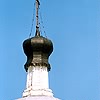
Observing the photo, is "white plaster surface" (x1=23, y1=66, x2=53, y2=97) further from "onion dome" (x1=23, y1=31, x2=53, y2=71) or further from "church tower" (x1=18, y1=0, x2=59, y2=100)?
"onion dome" (x1=23, y1=31, x2=53, y2=71)

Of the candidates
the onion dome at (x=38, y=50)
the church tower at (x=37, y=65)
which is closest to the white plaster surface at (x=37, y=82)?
the church tower at (x=37, y=65)

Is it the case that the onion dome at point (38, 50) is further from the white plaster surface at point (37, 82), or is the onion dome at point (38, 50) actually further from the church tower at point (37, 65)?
the white plaster surface at point (37, 82)

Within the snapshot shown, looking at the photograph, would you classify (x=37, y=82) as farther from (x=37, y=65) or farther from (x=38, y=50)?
(x=38, y=50)

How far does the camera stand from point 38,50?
21938mm

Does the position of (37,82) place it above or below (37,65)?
below

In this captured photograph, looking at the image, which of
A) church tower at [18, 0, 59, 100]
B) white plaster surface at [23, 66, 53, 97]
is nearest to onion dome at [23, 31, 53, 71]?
church tower at [18, 0, 59, 100]

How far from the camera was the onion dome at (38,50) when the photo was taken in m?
21.7

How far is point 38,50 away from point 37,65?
818mm

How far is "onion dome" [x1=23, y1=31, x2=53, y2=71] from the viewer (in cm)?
2169

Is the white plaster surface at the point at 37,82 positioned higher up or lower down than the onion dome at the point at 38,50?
lower down

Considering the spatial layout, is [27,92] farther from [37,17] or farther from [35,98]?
[37,17]

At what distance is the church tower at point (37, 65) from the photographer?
2081cm

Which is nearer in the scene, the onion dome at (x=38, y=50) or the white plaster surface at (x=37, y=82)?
the white plaster surface at (x=37, y=82)

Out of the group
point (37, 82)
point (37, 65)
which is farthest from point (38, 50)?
point (37, 82)
